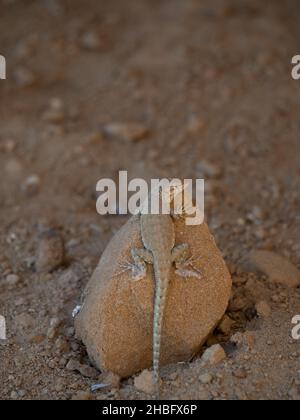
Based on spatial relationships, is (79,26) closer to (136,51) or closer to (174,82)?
(136,51)

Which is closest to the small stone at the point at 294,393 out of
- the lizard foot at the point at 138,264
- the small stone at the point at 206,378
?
the small stone at the point at 206,378

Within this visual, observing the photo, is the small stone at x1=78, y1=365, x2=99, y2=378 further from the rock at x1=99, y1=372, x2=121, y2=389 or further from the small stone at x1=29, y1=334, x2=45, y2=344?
the small stone at x1=29, y1=334, x2=45, y2=344

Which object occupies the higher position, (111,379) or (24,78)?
(24,78)

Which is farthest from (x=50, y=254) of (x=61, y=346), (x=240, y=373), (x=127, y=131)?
(x=127, y=131)

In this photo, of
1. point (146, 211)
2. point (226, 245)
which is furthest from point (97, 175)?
point (146, 211)

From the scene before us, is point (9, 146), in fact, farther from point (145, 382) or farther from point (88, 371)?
point (145, 382)

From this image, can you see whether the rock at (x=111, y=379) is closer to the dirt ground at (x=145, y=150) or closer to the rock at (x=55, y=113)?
the dirt ground at (x=145, y=150)

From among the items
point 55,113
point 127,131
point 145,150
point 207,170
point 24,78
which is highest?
point 24,78
